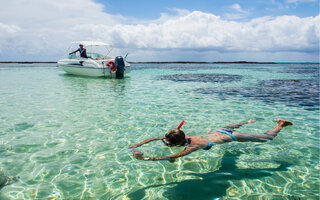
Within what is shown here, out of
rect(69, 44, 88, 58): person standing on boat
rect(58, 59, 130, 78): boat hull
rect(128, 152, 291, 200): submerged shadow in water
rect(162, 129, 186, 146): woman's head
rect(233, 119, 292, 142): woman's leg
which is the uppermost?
rect(69, 44, 88, 58): person standing on boat

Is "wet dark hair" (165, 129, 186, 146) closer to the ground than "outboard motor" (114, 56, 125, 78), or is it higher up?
closer to the ground

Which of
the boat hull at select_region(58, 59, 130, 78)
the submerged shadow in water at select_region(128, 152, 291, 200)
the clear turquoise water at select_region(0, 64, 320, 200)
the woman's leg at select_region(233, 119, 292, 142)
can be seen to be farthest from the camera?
the boat hull at select_region(58, 59, 130, 78)

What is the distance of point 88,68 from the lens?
776 inches

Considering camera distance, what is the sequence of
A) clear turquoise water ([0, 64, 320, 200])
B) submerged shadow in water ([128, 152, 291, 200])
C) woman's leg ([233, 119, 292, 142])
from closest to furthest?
submerged shadow in water ([128, 152, 291, 200]) < clear turquoise water ([0, 64, 320, 200]) < woman's leg ([233, 119, 292, 142])

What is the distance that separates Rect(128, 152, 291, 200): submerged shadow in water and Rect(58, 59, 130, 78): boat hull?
17.3 meters

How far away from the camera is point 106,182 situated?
3.30m

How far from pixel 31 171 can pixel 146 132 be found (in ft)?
8.98

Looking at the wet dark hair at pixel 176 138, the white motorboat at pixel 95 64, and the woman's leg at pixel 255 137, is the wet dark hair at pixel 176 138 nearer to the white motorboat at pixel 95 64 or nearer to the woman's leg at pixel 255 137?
the woman's leg at pixel 255 137

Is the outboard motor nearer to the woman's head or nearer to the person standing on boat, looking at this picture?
the person standing on boat

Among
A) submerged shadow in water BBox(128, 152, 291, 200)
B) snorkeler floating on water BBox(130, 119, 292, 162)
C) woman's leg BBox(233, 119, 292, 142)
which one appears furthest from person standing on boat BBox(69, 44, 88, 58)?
submerged shadow in water BBox(128, 152, 291, 200)

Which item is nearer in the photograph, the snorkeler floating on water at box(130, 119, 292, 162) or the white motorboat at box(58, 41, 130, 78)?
the snorkeler floating on water at box(130, 119, 292, 162)

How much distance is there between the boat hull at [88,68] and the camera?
1928 centimetres

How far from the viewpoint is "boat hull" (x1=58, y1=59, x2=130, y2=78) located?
63.3ft

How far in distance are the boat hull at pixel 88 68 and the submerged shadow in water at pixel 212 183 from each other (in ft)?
56.9
